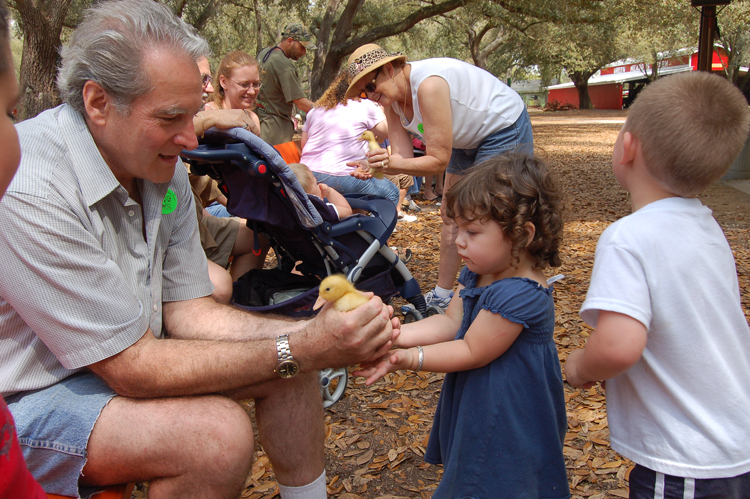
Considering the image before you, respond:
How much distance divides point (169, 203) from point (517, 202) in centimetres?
133

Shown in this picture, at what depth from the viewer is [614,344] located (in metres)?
1.47

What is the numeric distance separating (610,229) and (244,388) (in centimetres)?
133

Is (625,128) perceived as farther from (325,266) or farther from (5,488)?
(325,266)

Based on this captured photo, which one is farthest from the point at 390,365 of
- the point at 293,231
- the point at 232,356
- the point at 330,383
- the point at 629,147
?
the point at 293,231

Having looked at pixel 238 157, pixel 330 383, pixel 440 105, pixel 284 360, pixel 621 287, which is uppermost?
pixel 440 105

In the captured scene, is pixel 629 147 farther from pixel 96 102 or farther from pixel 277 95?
pixel 277 95

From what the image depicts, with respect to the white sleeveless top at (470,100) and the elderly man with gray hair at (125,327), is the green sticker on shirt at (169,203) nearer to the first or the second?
the elderly man with gray hair at (125,327)

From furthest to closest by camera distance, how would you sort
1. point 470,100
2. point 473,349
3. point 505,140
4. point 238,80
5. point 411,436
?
point 238,80 → point 505,140 → point 470,100 → point 411,436 → point 473,349

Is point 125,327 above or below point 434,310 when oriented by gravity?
above

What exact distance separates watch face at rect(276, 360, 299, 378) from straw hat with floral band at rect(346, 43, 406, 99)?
7.12 feet

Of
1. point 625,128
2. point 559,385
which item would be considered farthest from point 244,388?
point 625,128

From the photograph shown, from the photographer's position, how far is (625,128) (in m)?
1.63

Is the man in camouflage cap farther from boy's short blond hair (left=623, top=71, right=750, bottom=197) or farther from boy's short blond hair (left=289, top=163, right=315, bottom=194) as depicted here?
boy's short blond hair (left=623, top=71, right=750, bottom=197)

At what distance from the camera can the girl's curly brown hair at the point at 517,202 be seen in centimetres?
187
